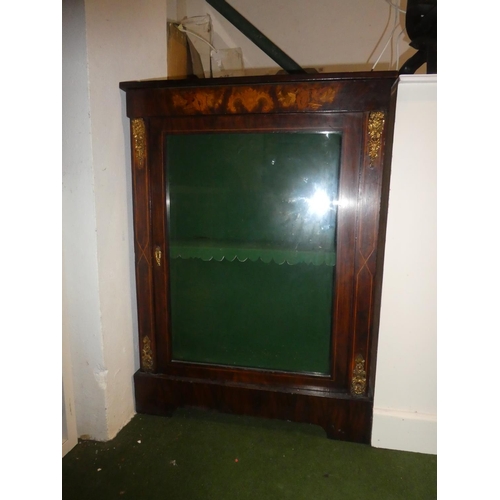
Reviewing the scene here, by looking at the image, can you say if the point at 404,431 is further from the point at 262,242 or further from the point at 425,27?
the point at 425,27

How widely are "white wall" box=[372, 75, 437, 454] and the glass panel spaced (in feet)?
0.67

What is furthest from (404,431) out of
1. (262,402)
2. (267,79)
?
(267,79)

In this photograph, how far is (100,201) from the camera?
108 cm

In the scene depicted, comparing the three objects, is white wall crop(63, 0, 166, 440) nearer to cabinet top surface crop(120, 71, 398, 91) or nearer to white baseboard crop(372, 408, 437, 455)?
cabinet top surface crop(120, 71, 398, 91)

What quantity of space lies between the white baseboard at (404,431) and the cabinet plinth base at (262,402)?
39 millimetres

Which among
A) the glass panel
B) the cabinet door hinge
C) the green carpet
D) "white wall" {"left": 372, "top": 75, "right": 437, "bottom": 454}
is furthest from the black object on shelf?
the green carpet

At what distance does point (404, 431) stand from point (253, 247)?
866mm

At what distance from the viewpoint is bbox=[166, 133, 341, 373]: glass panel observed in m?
1.12

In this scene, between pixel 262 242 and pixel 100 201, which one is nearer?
pixel 100 201

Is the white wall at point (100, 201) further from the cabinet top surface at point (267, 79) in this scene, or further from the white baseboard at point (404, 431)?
the white baseboard at point (404, 431)
